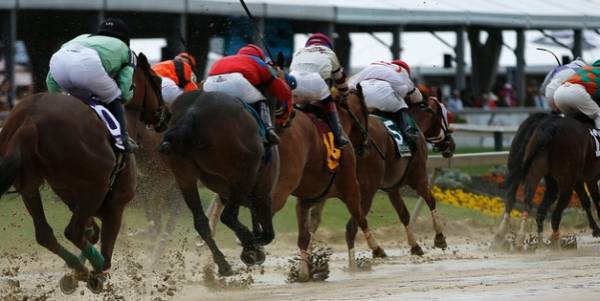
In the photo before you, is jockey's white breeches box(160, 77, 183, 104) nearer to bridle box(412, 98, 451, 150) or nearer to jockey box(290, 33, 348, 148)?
jockey box(290, 33, 348, 148)

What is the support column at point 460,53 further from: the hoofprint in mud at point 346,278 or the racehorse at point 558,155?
the hoofprint in mud at point 346,278

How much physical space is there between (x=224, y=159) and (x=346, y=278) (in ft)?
7.40

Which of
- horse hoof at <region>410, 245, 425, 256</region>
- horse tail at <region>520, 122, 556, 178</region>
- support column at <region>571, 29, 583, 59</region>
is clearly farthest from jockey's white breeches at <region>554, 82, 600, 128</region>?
support column at <region>571, 29, 583, 59</region>

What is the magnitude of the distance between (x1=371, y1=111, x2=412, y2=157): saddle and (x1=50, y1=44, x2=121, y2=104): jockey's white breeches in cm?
515

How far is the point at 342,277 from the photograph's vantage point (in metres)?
12.6

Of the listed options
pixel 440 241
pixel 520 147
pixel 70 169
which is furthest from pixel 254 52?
pixel 520 147

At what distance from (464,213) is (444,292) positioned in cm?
880

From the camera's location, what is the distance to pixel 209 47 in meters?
25.1

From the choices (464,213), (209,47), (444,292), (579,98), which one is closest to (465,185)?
(464,213)

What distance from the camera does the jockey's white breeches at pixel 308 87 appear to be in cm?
1291

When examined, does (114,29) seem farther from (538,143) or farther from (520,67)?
(520,67)

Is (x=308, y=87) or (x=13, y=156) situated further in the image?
(x=308, y=87)

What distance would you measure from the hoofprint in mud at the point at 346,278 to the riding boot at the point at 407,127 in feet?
3.74

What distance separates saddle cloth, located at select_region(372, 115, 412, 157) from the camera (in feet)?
48.7
